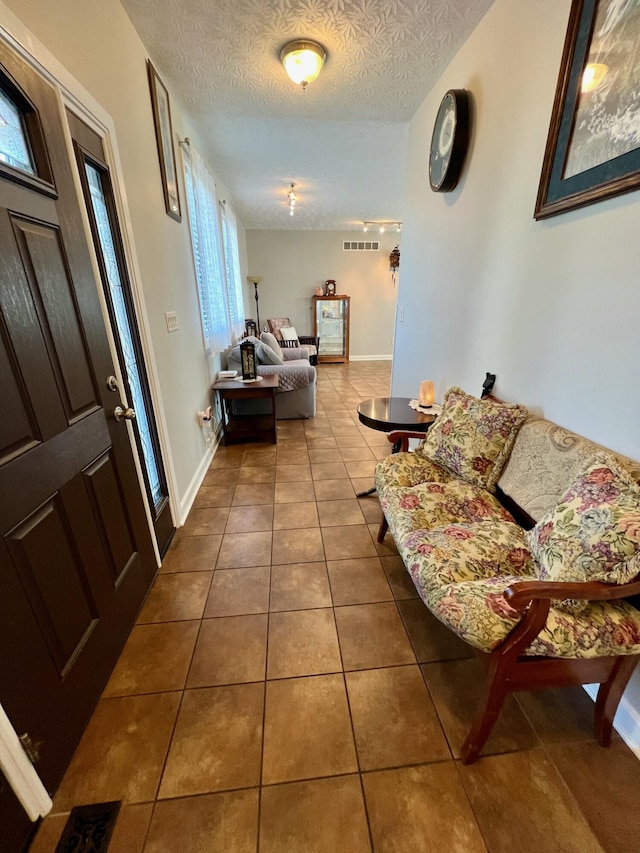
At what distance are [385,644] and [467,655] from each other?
0.32 metres

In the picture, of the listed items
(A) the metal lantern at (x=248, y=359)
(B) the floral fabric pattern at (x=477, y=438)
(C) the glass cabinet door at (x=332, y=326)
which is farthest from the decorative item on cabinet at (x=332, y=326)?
(B) the floral fabric pattern at (x=477, y=438)

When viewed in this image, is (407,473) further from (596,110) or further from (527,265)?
(596,110)

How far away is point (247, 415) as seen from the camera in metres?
3.73

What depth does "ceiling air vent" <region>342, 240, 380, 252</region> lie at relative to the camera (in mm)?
6699

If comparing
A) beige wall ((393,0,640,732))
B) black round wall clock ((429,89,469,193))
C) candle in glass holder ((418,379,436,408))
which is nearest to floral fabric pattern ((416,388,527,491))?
beige wall ((393,0,640,732))

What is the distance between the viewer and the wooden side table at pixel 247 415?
10.0ft

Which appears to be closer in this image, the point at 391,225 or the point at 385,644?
the point at 385,644

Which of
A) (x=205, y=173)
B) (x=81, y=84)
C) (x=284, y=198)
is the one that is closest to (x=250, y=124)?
(x=205, y=173)

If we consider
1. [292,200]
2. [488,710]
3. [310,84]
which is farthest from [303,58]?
[292,200]

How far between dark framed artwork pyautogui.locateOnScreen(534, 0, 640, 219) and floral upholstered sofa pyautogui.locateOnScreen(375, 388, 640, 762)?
32.6 inches

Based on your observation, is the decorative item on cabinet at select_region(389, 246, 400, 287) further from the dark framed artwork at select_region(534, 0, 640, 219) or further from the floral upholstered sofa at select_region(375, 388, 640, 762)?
the floral upholstered sofa at select_region(375, 388, 640, 762)

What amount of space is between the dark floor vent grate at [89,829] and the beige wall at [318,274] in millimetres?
6627

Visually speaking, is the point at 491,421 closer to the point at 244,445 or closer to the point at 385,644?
the point at 385,644

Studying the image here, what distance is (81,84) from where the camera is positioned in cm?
121
